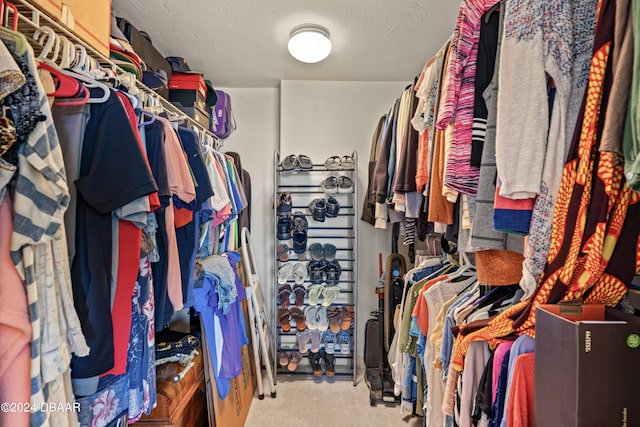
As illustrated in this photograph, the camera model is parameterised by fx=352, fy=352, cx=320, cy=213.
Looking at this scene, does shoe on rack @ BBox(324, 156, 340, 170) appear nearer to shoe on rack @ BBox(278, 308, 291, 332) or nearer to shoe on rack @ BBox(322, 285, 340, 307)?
shoe on rack @ BBox(322, 285, 340, 307)

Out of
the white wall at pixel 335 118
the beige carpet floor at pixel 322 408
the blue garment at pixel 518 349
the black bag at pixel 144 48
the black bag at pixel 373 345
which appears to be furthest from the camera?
the white wall at pixel 335 118

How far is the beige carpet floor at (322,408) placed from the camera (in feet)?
7.20

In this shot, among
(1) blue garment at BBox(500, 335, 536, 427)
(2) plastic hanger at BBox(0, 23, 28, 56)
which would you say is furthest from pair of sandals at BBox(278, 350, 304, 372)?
(2) plastic hanger at BBox(0, 23, 28, 56)

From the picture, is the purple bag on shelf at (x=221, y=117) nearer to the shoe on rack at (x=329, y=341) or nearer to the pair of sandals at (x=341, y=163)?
the pair of sandals at (x=341, y=163)

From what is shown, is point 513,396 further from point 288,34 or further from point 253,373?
point 288,34

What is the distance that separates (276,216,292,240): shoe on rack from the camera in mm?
2797

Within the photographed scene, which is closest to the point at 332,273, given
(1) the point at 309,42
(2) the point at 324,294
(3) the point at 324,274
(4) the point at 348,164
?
(3) the point at 324,274

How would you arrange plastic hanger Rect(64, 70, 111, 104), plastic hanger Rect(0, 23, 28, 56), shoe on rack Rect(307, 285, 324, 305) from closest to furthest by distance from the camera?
plastic hanger Rect(0, 23, 28, 56) → plastic hanger Rect(64, 70, 111, 104) → shoe on rack Rect(307, 285, 324, 305)

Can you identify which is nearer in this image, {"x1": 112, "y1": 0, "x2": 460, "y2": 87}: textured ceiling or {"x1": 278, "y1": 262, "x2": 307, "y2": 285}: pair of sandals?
{"x1": 112, "y1": 0, "x2": 460, "y2": 87}: textured ceiling

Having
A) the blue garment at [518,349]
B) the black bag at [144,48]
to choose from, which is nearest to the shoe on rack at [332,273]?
the black bag at [144,48]

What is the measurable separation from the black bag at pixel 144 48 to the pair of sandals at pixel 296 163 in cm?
102

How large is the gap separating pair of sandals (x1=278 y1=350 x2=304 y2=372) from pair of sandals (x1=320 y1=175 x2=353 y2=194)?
52.2 inches

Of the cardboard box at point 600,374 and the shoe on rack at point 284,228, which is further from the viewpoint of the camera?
the shoe on rack at point 284,228

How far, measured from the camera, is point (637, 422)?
2.10 ft
